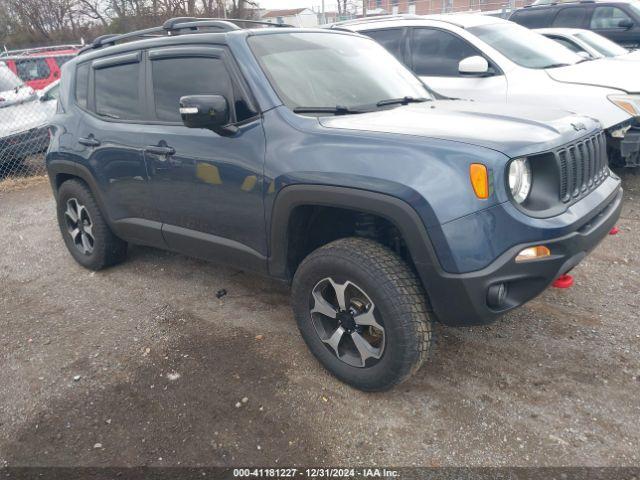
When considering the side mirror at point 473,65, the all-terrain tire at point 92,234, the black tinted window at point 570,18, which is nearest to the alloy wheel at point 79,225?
the all-terrain tire at point 92,234

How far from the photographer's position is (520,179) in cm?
236

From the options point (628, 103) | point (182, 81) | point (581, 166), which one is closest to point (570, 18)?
point (628, 103)

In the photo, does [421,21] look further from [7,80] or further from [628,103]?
[7,80]

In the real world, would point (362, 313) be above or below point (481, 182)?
below

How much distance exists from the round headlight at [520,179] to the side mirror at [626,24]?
31.8 ft

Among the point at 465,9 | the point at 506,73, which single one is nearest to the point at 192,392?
the point at 506,73

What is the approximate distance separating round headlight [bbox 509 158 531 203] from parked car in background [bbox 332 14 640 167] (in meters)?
3.16

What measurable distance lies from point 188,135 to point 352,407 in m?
1.88

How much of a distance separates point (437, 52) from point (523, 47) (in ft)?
3.37

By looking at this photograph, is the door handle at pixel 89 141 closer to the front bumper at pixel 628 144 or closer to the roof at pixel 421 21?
the roof at pixel 421 21

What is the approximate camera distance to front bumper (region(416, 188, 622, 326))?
88.4 inches

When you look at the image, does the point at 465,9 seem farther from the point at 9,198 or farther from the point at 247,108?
the point at 247,108

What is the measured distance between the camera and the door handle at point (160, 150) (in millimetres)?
3287

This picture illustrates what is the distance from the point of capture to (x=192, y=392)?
9.35 ft
